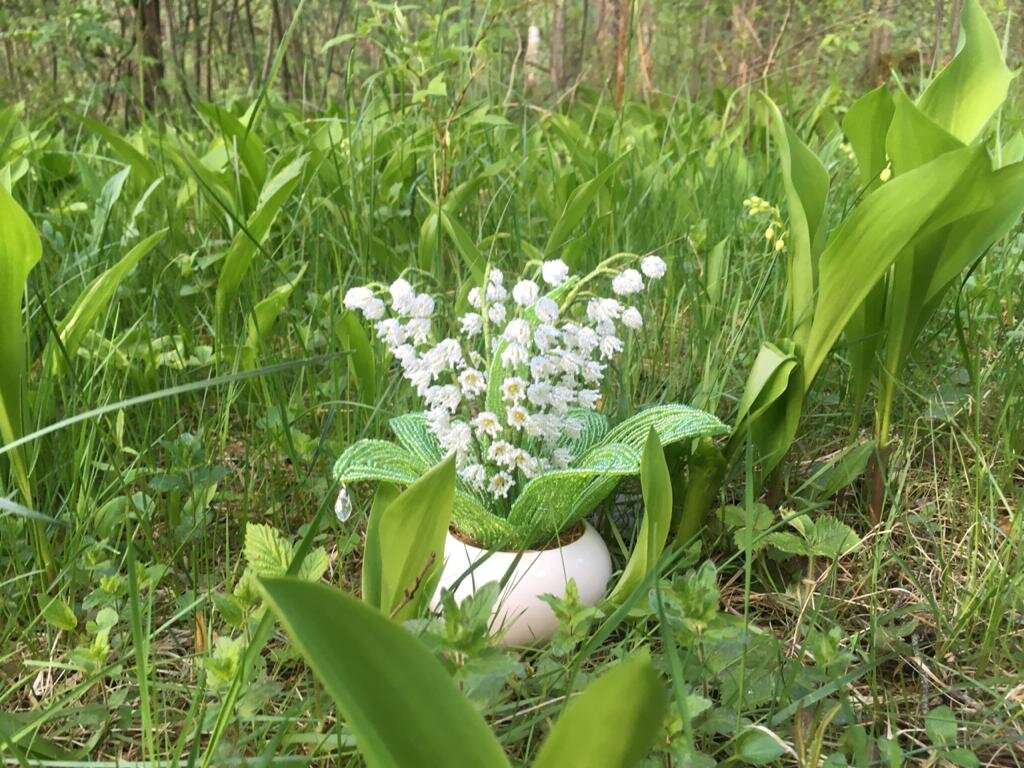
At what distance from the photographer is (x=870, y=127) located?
1.11 meters

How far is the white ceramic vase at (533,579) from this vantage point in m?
0.88

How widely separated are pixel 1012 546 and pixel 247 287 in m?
1.17

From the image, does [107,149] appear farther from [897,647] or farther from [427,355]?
[897,647]

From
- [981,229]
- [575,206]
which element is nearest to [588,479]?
[981,229]

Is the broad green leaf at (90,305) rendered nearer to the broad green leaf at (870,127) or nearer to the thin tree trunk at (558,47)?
the broad green leaf at (870,127)

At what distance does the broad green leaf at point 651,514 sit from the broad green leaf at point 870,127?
53 cm

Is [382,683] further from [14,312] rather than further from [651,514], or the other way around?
[14,312]

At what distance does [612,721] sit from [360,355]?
760 millimetres

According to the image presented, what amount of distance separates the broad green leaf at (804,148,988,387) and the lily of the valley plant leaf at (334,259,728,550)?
20cm

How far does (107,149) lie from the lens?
2.73 metres

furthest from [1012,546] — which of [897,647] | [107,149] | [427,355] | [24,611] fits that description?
[107,149]

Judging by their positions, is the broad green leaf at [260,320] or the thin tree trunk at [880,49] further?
the thin tree trunk at [880,49]

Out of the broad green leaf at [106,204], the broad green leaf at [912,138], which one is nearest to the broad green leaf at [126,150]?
the broad green leaf at [106,204]

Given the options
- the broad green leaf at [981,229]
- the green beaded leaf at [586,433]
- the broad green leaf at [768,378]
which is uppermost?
the broad green leaf at [981,229]
